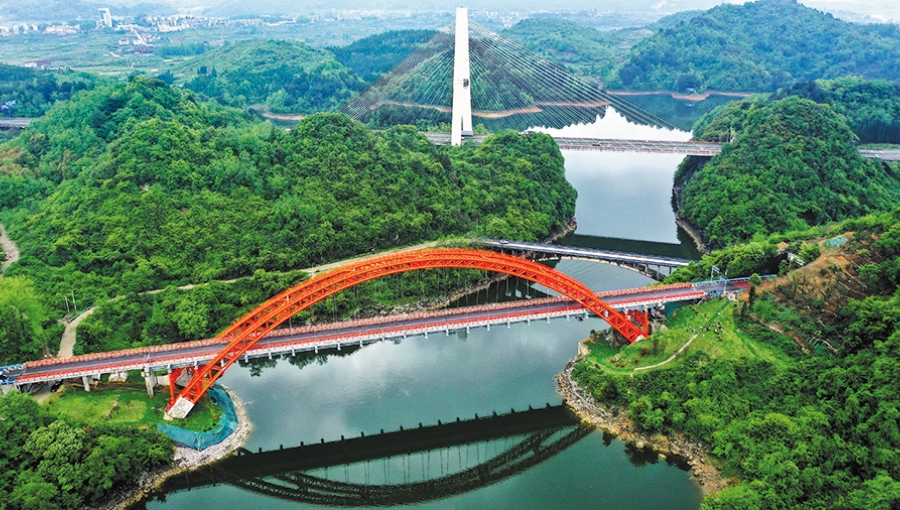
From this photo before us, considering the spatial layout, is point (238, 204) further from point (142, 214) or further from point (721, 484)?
point (721, 484)

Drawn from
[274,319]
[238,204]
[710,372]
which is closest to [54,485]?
[274,319]

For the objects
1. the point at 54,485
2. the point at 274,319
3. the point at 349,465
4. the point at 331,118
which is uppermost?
the point at 331,118

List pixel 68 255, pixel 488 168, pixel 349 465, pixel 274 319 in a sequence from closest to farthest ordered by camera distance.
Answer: pixel 349 465, pixel 274 319, pixel 68 255, pixel 488 168

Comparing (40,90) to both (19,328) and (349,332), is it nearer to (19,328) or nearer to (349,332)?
(19,328)

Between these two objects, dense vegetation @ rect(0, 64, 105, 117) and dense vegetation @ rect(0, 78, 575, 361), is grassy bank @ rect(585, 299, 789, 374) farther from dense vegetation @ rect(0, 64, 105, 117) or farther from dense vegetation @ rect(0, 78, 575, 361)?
dense vegetation @ rect(0, 64, 105, 117)

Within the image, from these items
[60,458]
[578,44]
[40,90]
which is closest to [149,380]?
[60,458]
